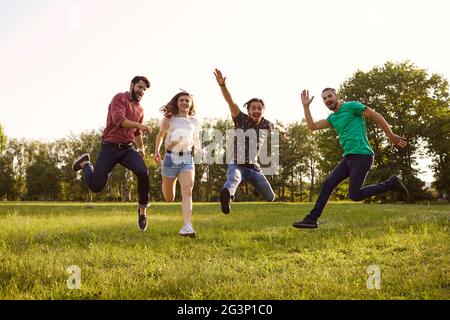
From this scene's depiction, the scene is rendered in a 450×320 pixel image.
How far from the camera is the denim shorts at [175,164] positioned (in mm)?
7480

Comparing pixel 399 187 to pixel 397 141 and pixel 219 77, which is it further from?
pixel 219 77

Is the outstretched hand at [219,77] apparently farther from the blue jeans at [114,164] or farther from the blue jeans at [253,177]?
the blue jeans at [114,164]

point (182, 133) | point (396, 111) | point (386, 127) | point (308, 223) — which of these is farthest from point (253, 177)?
point (396, 111)

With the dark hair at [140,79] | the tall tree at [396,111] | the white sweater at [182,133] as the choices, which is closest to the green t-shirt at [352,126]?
the white sweater at [182,133]

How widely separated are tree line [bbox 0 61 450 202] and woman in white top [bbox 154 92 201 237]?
2246mm

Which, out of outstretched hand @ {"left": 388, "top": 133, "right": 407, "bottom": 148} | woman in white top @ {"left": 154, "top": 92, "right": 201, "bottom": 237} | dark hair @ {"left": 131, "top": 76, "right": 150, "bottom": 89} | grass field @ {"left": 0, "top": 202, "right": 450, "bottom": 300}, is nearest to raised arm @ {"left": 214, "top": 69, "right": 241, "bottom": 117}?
woman in white top @ {"left": 154, "top": 92, "right": 201, "bottom": 237}

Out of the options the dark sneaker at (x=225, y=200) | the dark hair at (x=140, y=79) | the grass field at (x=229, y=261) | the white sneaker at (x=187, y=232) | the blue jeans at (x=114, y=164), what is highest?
the dark hair at (x=140, y=79)

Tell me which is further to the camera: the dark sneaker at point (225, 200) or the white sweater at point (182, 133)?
the white sweater at point (182, 133)

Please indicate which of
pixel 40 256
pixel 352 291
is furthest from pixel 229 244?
Result: pixel 352 291

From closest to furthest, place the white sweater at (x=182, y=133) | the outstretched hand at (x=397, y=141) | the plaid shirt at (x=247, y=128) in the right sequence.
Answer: the outstretched hand at (x=397, y=141) < the white sweater at (x=182, y=133) < the plaid shirt at (x=247, y=128)

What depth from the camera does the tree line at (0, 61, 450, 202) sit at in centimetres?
2433

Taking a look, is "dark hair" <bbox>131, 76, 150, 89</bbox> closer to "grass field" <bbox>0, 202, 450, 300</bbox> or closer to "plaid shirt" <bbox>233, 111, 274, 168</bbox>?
"plaid shirt" <bbox>233, 111, 274, 168</bbox>

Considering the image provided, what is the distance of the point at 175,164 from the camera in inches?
295
